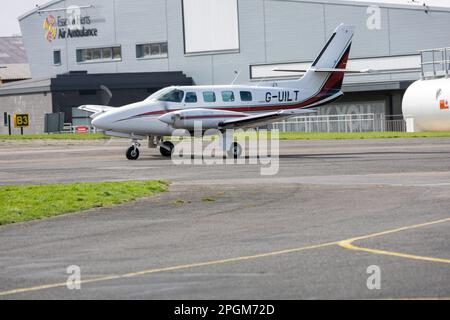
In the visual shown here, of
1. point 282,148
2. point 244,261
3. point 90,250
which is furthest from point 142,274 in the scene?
point 282,148

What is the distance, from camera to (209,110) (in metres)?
34.8

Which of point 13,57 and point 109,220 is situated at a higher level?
point 13,57

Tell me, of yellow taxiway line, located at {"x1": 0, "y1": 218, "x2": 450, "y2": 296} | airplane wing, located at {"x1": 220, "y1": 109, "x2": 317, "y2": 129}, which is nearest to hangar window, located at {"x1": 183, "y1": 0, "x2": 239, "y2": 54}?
airplane wing, located at {"x1": 220, "y1": 109, "x2": 317, "y2": 129}

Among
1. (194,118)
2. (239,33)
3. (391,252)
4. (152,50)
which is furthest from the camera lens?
(152,50)

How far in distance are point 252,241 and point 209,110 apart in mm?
21079

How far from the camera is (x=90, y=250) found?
13.5 m

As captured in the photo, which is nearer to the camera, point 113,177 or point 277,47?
point 113,177

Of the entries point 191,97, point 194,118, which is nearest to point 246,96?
point 191,97

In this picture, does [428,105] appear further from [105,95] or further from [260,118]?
[105,95]

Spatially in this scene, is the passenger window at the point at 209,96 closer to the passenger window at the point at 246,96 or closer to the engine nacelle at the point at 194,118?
the engine nacelle at the point at 194,118

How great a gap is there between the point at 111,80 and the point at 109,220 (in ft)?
205

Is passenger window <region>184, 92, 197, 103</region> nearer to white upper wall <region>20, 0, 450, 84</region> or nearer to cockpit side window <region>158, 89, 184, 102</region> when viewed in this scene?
cockpit side window <region>158, 89, 184, 102</region>
